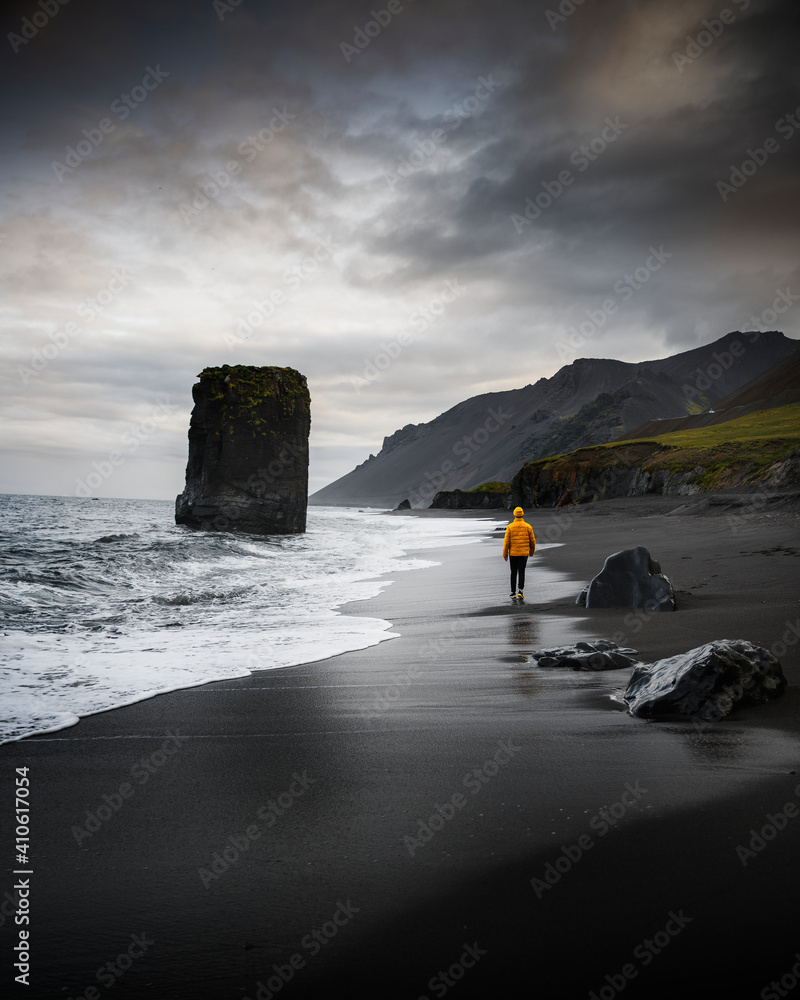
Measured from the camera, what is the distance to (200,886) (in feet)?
8.32

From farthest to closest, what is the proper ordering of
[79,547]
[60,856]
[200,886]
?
[79,547]
[60,856]
[200,886]

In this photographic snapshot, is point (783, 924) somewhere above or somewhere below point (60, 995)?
above

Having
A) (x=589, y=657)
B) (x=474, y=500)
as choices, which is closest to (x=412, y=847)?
(x=589, y=657)

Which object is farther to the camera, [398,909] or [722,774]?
[722,774]

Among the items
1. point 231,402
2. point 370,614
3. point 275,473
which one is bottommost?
point 370,614

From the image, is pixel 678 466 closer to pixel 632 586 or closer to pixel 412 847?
pixel 632 586

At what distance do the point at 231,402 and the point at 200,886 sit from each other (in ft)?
111

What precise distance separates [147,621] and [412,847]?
25.5 feet

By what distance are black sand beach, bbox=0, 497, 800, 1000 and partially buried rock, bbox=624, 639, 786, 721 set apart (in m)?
0.14

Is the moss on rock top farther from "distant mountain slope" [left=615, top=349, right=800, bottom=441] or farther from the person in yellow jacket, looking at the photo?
"distant mountain slope" [left=615, top=349, right=800, bottom=441]

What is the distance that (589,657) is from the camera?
5805 millimetres

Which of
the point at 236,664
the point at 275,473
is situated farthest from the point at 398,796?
the point at 275,473

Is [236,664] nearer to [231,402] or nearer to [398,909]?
[398,909]

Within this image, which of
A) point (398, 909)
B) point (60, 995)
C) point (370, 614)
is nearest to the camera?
point (60, 995)
